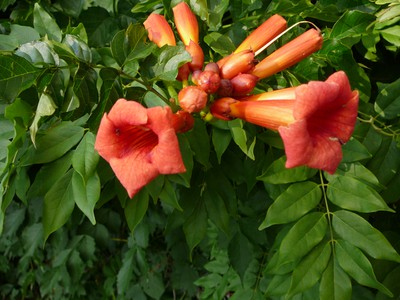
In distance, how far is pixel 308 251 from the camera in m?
1.75

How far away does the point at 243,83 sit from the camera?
4.96 ft

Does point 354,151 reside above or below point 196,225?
above

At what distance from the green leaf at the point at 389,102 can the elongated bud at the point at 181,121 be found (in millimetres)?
851

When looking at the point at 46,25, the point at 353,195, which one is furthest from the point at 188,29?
the point at 353,195

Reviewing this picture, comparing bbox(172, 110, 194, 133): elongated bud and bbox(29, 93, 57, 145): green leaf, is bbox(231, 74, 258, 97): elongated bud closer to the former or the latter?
bbox(172, 110, 194, 133): elongated bud

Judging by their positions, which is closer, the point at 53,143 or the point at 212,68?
the point at 212,68

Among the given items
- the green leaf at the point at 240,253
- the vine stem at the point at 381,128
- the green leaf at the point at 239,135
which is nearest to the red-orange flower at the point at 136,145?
the green leaf at the point at 239,135

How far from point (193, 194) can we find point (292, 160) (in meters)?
0.92

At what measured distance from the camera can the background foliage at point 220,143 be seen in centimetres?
151

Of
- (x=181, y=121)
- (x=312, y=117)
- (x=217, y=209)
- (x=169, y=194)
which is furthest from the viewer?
(x=217, y=209)

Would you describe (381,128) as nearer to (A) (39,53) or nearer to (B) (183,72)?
(B) (183,72)

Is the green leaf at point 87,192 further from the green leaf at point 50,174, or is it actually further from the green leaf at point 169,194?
the green leaf at point 169,194

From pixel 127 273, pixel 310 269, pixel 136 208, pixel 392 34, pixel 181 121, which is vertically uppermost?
pixel 181 121

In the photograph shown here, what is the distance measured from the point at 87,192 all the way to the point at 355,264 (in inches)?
36.5
